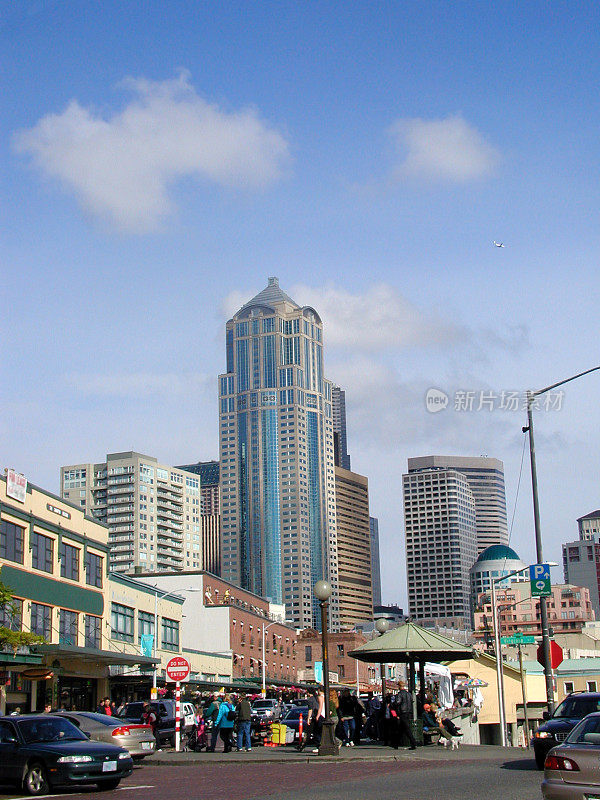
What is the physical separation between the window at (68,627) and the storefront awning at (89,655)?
133cm

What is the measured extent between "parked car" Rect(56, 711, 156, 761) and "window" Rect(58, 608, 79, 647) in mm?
22333

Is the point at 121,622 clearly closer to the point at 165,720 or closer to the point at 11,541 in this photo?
the point at 11,541

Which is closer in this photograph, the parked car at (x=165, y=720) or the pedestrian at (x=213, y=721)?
the pedestrian at (x=213, y=721)

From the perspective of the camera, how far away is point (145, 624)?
2507 inches

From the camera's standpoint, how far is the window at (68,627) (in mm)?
48781

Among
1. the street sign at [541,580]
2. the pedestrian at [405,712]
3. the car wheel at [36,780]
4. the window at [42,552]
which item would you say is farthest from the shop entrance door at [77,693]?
the car wheel at [36,780]

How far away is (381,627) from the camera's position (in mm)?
35250

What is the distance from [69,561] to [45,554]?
3.03m

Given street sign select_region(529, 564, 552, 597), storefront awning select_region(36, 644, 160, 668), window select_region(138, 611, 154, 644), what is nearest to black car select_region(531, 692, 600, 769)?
street sign select_region(529, 564, 552, 597)

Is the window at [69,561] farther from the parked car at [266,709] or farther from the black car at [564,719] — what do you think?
the black car at [564,719]

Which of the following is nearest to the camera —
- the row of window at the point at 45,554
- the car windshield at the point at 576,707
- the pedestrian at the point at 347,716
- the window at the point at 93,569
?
the car windshield at the point at 576,707

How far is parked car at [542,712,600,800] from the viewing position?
1173 cm

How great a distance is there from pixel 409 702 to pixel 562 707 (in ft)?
27.4

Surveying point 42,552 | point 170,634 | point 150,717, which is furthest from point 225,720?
point 170,634
